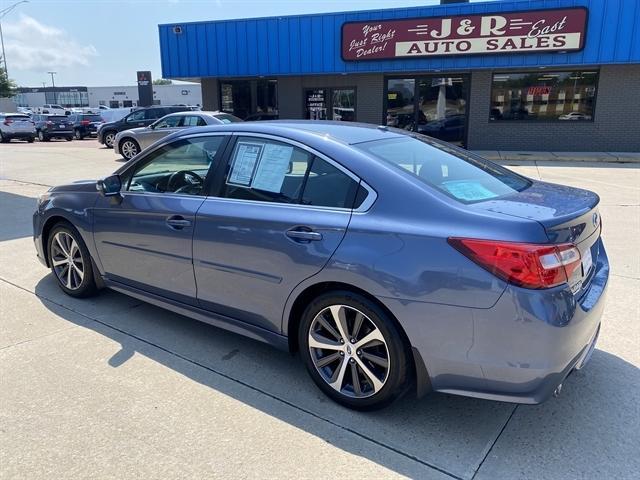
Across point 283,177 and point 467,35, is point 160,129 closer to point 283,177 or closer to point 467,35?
point 467,35

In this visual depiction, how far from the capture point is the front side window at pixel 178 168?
3.62 m

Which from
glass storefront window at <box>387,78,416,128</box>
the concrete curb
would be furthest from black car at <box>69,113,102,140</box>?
the concrete curb

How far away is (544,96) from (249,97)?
10.6 metres

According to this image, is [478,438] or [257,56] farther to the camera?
[257,56]

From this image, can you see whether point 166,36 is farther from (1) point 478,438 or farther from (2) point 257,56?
(1) point 478,438

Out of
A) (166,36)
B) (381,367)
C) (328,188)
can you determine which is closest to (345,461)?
(381,367)

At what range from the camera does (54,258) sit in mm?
4695

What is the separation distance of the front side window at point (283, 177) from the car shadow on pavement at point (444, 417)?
1155mm

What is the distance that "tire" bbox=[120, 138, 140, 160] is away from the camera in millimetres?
16078

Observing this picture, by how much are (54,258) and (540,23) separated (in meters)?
15.1

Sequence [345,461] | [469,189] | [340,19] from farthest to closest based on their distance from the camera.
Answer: [340,19] < [469,189] < [345,461]

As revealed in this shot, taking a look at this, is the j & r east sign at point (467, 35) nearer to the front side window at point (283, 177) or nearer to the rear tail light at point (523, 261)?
the front side window at point (283, 177)

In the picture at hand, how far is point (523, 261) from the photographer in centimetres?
234

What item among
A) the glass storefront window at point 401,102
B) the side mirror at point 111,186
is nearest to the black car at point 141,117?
the glass storefront window at point 401,102
